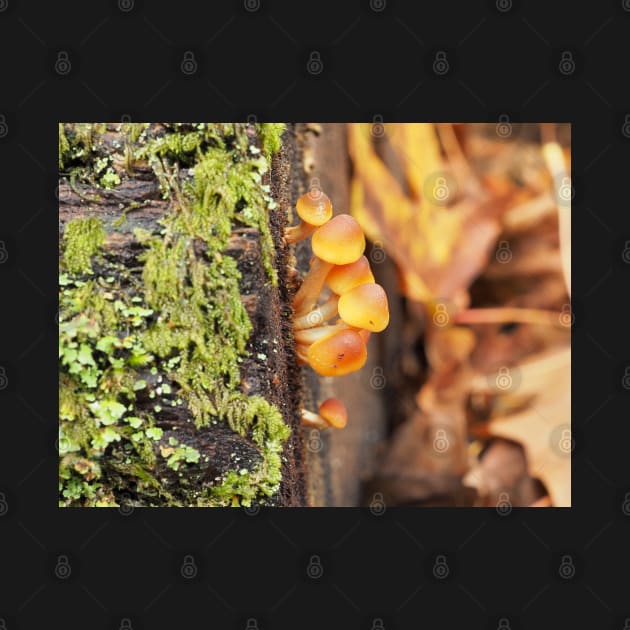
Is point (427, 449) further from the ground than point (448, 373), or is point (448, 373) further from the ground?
point (448, 373)

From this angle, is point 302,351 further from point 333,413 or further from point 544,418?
point 544,418

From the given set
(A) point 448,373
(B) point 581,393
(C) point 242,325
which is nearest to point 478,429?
(A) point 448,373

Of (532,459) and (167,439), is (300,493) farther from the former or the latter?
(532,459)

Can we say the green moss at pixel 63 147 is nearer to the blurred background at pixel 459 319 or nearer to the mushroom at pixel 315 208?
the mushroom at pixel 315 208

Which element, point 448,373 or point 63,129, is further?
point 448,373

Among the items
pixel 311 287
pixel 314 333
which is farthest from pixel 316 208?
pixel 314 333

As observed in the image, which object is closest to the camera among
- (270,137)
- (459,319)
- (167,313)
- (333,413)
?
(167,313)
